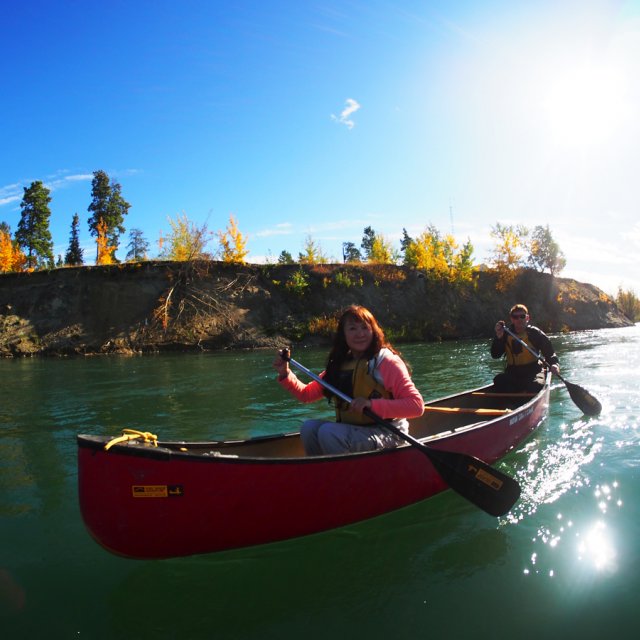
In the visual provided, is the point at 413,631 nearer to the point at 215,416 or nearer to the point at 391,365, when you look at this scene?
the point at 391,365

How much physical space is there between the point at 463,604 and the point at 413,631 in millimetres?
425

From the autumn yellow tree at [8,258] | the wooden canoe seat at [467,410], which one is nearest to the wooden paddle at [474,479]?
the wooden canoe seat at [467,410]

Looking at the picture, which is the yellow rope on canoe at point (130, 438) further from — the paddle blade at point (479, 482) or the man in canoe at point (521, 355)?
the man in canoe at point (521, 355)

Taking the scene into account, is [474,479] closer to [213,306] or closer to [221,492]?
[221,492]

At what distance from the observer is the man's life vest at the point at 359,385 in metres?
3.85

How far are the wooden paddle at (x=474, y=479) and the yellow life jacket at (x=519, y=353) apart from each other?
4446mm

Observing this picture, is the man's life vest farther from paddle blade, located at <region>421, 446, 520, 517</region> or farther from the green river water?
the green river water

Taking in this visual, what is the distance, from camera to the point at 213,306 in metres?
23.9

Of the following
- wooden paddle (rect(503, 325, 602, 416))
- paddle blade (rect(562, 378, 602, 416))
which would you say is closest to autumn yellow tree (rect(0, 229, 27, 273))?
wooden paddle (rect(503, 325, 602, 416))

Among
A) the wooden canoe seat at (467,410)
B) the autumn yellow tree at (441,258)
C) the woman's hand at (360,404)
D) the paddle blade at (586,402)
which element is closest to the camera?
the woman's hand at (360,404)

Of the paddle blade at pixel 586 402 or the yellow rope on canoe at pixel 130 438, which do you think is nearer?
the yellow rope on canoe at pixel 130 438

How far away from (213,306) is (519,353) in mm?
18587

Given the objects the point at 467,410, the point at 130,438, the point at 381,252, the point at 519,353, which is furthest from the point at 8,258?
the point at 130,438

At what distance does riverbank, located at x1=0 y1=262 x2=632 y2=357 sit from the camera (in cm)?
2228
